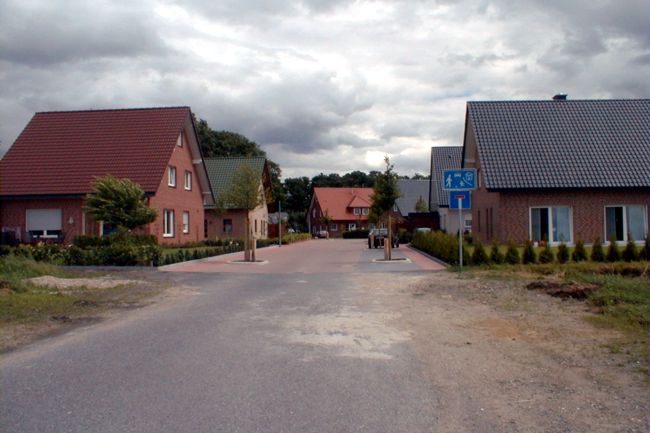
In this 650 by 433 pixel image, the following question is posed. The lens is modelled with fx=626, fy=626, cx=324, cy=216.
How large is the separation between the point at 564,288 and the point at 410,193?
2644 inches

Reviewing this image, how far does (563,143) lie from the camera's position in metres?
31.0

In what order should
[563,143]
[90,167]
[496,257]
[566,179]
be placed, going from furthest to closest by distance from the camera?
[90,167] → [563,143] → [566,179] → [496,257]

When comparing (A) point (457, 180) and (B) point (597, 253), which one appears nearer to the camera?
(A) point (457, 180)

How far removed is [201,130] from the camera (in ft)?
250

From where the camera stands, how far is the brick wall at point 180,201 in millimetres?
32062

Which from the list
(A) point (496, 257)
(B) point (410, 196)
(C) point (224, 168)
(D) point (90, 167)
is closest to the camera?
(A) point (496, 257)

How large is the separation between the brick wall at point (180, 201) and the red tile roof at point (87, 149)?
43.8 inches

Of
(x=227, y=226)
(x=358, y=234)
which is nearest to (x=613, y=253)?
(x=227, y=226)

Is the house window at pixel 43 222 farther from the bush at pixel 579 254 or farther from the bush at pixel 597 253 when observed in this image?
the bush at pixel 597 253

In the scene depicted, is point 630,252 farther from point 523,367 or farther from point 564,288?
point 523,367

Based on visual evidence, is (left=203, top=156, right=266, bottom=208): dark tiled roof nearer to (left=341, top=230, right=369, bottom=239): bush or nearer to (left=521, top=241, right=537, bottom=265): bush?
(left=341, top=230, right=369, bottom=239): bush

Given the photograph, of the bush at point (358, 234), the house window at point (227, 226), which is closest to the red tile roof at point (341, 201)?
the bush at point (358, 234)

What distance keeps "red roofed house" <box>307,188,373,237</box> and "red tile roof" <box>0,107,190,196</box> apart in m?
49.9

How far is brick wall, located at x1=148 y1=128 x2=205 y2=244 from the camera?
105ft
